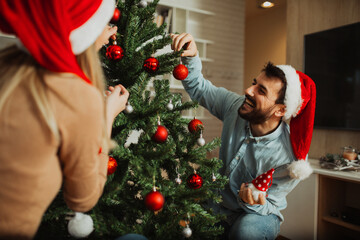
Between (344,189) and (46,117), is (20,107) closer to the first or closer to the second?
(46,117)

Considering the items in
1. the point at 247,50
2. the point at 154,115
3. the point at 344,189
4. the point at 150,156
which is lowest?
the point at 344,189

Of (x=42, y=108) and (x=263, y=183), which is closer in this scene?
(x=42, y=108)

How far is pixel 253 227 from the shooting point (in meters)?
1.37

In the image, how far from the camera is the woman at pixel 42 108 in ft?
1.85

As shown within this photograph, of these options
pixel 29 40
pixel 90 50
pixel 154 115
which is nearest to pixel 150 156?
pixel 154 115

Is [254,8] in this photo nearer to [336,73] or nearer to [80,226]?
[336,73]

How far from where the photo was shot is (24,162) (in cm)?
58

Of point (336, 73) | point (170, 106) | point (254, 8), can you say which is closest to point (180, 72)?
point (170, 106)

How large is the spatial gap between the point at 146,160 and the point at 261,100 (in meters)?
0.84

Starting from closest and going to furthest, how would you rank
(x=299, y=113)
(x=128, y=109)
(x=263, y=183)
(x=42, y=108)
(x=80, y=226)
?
(x=42, y=108) < (x=80, y=226) < (x=128, y=109) < (x=263, y=183) < (x=299, y=113)

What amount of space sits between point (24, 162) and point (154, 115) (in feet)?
1.57

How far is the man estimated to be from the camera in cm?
142

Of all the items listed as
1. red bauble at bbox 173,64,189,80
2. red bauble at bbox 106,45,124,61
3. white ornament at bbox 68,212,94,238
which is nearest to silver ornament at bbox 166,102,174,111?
red bauble at bbox 173,64,189,80

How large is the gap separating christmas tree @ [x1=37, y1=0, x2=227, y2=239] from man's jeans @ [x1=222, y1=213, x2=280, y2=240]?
33cm
